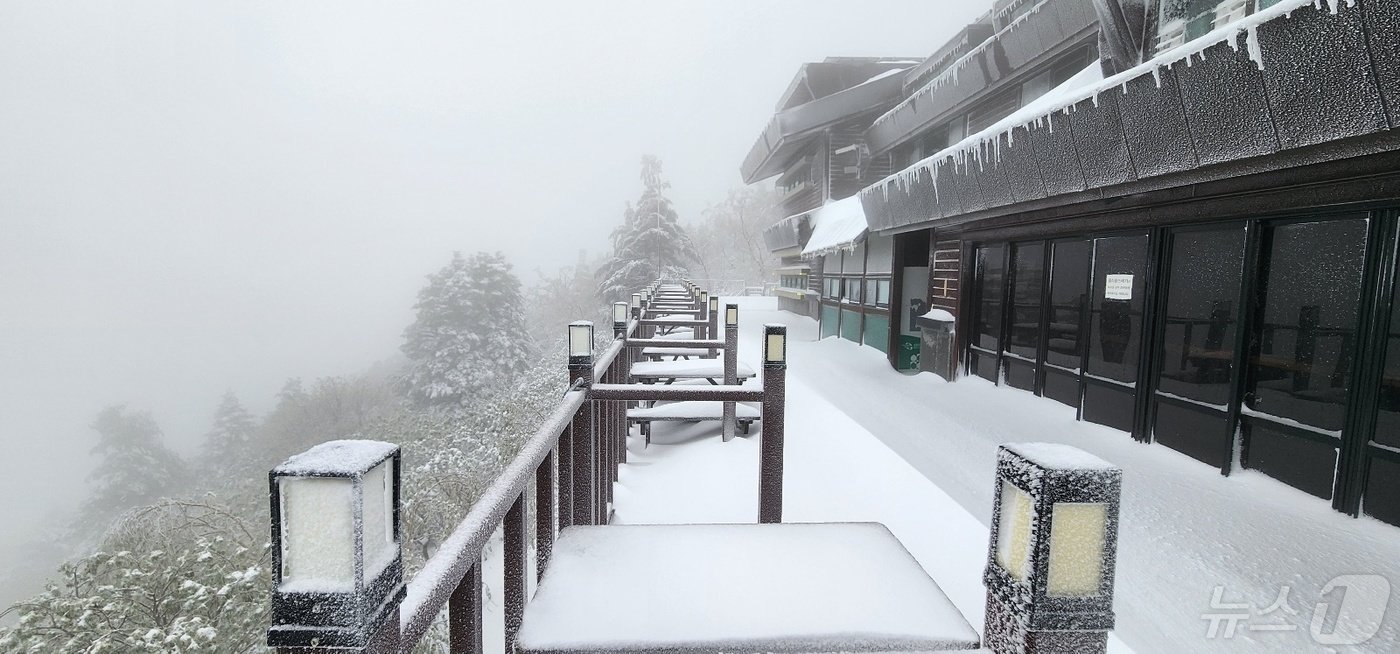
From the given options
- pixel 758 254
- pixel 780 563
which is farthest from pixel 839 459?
pixel 758 254

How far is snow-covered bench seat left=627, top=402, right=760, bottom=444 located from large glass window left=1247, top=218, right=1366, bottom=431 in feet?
15.2

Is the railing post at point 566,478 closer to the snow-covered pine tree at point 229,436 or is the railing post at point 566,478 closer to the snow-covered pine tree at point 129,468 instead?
the snow-covered pine tree at point 129,468

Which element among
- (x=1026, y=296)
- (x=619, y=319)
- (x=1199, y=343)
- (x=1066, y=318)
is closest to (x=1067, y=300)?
(x=1066, y=318)

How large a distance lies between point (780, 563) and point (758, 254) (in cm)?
5633

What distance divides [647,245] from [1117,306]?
29353 mm

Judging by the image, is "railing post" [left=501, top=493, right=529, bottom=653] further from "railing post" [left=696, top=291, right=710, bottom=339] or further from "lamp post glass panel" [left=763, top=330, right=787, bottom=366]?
"railing post" [left=696, top=291, right=710, bottom=339]

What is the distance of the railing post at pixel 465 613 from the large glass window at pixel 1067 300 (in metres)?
7.87

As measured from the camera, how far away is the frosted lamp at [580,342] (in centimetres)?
307

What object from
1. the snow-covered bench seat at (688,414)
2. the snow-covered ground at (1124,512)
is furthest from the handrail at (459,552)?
the snow-covered bench seat at (688,414)

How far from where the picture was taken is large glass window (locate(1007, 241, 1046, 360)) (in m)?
8.02

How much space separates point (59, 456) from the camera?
73.8 meters

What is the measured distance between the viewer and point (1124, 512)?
4.47 meters

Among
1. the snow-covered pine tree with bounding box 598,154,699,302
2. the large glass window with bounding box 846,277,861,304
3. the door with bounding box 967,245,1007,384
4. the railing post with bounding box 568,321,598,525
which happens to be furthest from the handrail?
the snow-covered pine tree with bounding box 598,154,699,302

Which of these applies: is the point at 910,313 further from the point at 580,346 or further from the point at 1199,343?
the point at 580,346
